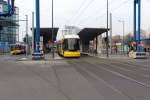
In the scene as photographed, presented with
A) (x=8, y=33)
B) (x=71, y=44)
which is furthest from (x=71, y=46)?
(x=8, y=33)

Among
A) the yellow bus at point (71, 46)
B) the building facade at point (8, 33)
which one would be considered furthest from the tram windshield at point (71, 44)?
the building facade at point (8, 33)

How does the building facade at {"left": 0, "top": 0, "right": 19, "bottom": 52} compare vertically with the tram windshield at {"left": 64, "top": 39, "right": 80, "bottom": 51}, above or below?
above

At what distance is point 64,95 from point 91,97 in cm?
104

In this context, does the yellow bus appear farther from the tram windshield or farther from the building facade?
the building facade

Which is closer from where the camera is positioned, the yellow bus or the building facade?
the yellow bus

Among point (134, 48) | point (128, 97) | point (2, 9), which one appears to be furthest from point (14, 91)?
point (134, 48)

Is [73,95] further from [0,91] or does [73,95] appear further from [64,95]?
[0,91]

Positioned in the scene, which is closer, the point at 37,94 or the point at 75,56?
the point at 37,94

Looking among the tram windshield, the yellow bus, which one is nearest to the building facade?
the yellow bus

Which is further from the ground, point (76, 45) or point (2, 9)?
point (2, 9)

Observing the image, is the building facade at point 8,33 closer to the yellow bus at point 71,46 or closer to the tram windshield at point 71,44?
the yellow bus at point 71,46

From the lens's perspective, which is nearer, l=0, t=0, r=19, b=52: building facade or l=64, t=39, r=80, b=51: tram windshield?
l=64, t=39, r=80, b=51: tram windshield

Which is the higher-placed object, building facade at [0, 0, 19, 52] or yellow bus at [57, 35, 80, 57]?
building facade at [0, 0, 19, 52]

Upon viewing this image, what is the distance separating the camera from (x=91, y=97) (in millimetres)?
10219
